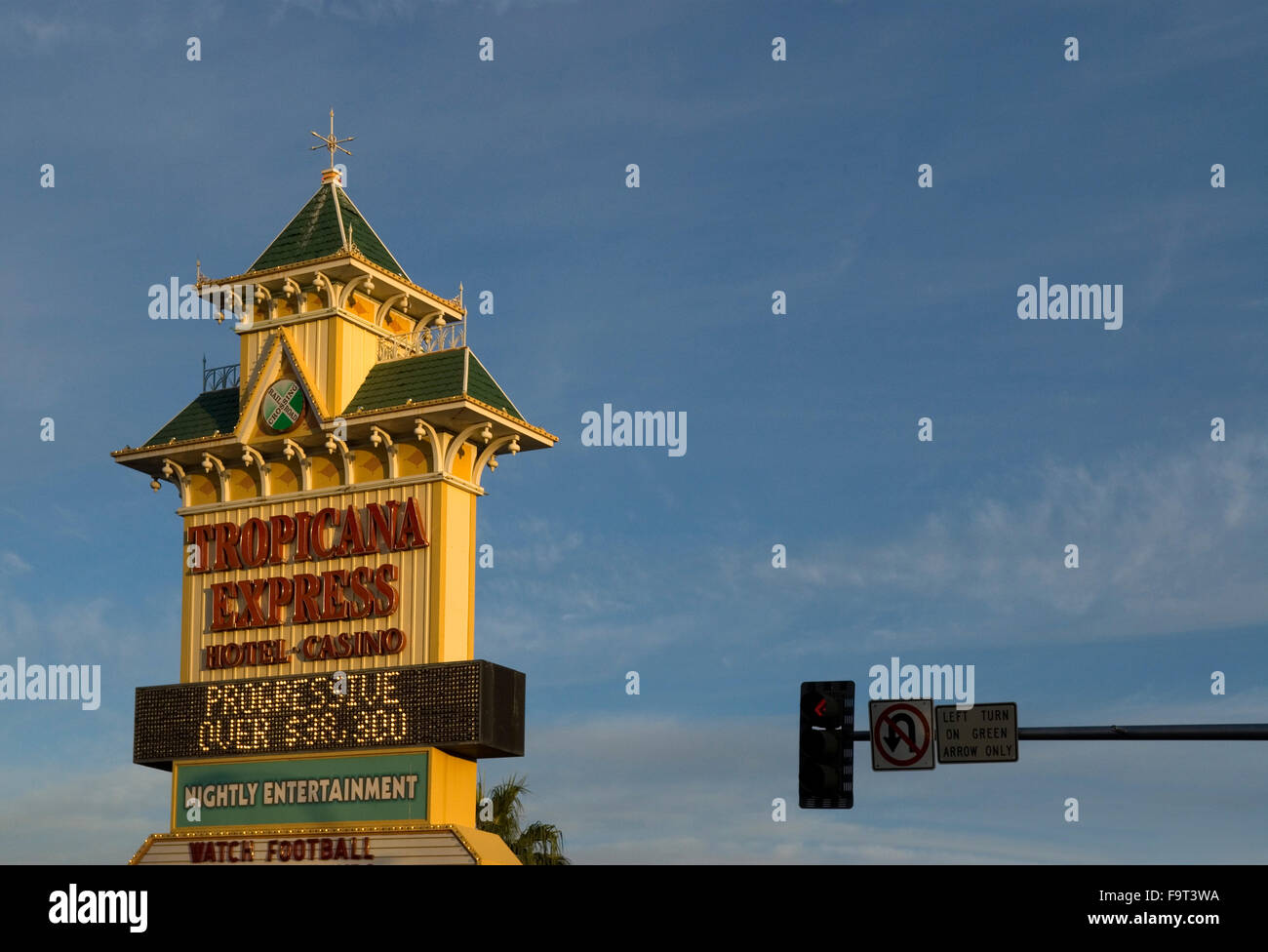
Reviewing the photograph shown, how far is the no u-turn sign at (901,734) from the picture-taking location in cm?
2842

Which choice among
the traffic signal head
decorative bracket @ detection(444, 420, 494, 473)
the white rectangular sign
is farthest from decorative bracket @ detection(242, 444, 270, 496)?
the white rectangular sign

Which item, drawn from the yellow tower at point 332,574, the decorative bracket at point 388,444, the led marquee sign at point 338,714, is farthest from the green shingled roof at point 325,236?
the led marquee sign at point 338,714

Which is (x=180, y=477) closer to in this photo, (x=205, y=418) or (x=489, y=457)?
(x=205, y=418)

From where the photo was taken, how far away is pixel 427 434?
41.4 m

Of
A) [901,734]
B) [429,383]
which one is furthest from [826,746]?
[429,383]

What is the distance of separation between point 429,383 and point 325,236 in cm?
490

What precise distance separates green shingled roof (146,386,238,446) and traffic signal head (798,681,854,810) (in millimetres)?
21410

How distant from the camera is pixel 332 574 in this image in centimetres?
4203

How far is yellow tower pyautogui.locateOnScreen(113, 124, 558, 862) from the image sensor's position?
4000 cm

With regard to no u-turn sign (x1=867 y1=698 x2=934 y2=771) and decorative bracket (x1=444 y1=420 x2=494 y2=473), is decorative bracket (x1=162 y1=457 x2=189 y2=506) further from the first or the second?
no u-turn sign (x1=867 y1=698 x2=934 y2=771)
